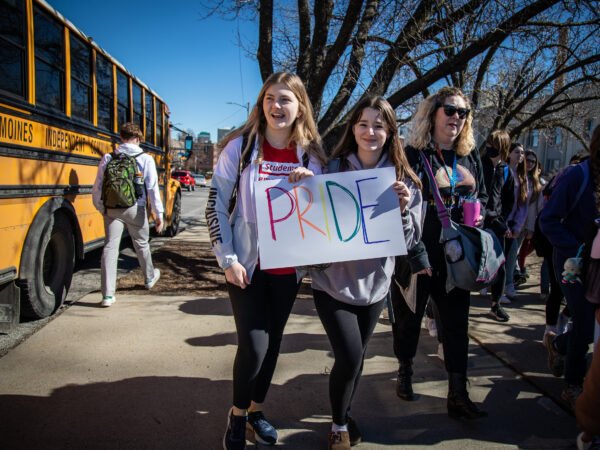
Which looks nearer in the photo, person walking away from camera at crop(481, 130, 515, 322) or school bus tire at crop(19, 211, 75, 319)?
person walking away from camera at crop(481, 130, 515, 322)

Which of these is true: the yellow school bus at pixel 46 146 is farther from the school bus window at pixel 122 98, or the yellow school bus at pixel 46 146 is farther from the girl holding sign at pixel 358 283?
the girl holding sign at pixel 358 283

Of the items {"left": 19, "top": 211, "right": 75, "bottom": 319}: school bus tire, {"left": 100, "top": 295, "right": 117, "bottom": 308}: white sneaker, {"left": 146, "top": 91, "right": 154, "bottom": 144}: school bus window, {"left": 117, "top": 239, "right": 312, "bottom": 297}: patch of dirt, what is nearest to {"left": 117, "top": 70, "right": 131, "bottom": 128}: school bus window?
{"left": 146, "top": 91, "right": 154, "bottom": 144}: school bus window

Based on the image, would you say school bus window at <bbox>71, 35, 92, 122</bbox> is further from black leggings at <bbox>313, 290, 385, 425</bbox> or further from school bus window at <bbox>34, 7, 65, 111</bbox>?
black leggings at <bbox>313, 290, 385, 425</bbox>

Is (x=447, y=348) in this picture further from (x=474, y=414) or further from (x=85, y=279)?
(x=85, y=279)

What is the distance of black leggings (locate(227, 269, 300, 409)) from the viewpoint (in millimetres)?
2162

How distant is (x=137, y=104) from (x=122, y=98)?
81 centimetres

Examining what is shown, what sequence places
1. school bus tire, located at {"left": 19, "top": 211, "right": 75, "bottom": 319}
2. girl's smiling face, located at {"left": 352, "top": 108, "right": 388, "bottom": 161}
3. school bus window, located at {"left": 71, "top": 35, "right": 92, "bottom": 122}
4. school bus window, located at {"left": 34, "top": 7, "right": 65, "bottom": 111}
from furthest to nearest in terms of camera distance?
school bus window, located at {"left": 71, "top": 35, "right": 92, "bottom": 122} < school bus window, located at {"left": 34, "top": 7, "right": 65, "bottom": 111} < school bus tire, located at {"left": 19, "top": 211, "right": 75, "bottom": 319} < girl's smiling face, located at {"left": 352, "top": 108, "right": 388, "bottom": 161}

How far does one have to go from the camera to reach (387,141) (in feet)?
8.19

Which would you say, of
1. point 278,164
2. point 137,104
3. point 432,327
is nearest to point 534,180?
point 432,327

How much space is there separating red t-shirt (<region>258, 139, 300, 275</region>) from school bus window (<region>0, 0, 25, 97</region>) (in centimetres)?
278

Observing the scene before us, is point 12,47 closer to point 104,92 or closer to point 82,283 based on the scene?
point 104,92

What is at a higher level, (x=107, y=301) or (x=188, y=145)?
(x=188, y=145)

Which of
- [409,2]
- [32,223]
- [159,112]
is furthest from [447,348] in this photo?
[159,112]

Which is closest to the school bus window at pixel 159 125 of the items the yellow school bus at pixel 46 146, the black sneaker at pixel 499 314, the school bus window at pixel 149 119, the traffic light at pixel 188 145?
the school bus window at pixel 149 119
